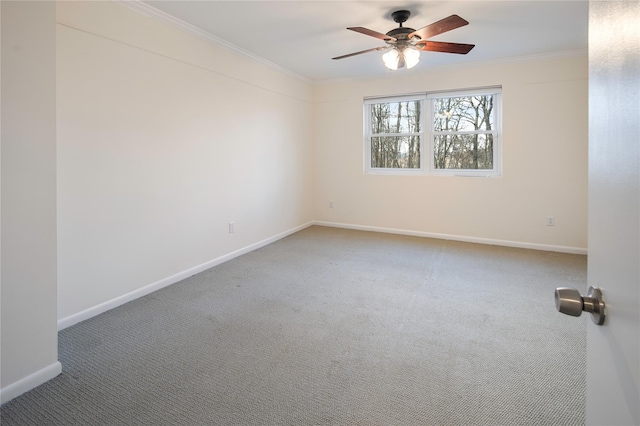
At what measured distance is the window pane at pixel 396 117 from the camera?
5340mm

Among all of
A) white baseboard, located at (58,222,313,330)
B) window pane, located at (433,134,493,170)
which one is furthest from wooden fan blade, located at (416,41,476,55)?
white baseboard, located at (58,222,313,330)

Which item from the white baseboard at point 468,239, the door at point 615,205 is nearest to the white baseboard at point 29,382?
the door at point 615,205

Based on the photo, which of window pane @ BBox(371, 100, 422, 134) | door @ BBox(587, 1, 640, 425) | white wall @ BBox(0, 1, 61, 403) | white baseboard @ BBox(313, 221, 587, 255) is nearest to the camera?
door @ BBox(587, 1, 640, 425)

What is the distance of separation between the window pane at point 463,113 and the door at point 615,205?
15.0ft

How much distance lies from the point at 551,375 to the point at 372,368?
99cm

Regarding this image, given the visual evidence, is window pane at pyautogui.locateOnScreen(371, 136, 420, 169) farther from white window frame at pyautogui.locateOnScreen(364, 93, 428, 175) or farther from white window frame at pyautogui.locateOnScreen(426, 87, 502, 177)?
white window frame at pyautogui.locateOnScreen(426, 87, 502, 177)

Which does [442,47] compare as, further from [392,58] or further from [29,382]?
[29,382]

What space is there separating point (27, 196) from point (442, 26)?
295 centimetres

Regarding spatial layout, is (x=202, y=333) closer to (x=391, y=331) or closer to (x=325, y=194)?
(x=391, y=331)

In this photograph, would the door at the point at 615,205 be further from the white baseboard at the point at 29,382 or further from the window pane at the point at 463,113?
the window pane at the point at 463,113

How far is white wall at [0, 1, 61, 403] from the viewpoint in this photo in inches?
65.7

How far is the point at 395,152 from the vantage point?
5543mm

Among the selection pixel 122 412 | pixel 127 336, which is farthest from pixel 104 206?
pixel 122 412

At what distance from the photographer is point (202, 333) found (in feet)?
7.93
